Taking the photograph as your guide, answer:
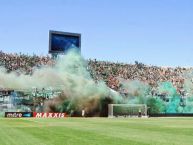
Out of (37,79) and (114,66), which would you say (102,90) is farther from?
(114,66)

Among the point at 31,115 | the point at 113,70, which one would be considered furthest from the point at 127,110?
the point at 113,70

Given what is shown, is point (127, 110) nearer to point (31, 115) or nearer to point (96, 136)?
point (31, 115)

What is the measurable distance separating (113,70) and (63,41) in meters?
47.9

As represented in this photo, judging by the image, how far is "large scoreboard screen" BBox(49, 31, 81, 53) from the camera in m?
107

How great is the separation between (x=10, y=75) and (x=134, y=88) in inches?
1362

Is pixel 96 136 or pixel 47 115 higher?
pixel 96 136

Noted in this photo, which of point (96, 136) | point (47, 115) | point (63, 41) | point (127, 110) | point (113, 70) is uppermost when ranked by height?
point (63, 41)

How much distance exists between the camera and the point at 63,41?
109 meters

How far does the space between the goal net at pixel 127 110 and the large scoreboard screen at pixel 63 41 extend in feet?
55.3

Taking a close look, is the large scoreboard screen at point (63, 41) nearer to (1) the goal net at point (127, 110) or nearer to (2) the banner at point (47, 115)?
(2) the banner at point (47, 115)

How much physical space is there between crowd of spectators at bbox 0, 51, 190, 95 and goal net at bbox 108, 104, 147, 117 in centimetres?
2644

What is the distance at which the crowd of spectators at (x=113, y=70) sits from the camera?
5379 inches

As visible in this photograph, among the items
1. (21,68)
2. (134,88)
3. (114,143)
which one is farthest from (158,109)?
(114,143)

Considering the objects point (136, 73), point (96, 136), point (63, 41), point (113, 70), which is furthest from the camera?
point (136, 73)
